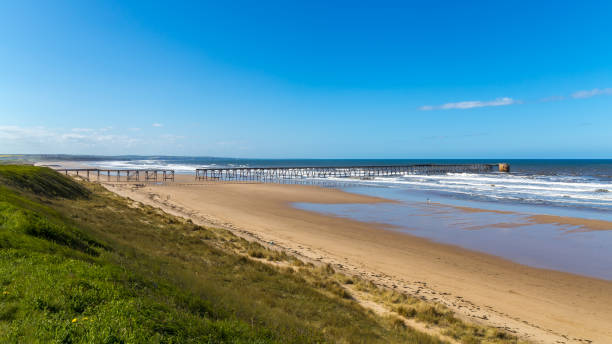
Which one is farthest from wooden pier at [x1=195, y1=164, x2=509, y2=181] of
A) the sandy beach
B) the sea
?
the sandy beach

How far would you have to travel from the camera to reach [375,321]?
8.00 m

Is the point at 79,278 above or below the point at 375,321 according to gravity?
above

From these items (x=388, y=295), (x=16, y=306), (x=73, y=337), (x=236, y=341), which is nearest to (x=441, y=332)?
(x=388, y=295)

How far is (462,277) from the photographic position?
38.7 feet

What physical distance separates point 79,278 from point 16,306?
0.88 metres

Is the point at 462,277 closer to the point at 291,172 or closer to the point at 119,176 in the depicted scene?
the point at 119,176

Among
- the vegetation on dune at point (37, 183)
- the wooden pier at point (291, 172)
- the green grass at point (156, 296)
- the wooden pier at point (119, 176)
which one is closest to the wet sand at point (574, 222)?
the green grass at point (156, 296)

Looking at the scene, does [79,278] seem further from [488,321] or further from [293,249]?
[293,249]

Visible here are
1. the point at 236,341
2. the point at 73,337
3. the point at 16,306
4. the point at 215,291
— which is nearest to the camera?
the point at 73,337

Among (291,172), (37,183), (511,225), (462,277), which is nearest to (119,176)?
(291,172)

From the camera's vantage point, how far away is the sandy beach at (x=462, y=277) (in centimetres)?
857

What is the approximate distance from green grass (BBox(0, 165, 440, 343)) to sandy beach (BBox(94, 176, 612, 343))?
259 centimetres

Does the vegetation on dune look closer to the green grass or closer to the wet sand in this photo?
the green grass

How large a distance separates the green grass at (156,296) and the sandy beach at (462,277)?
2592 millimetres
